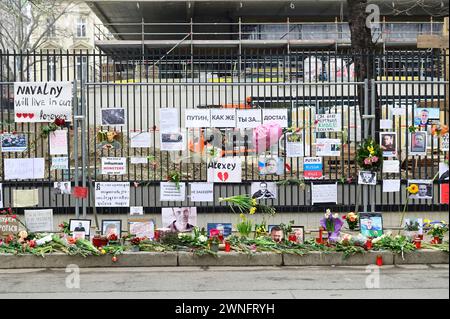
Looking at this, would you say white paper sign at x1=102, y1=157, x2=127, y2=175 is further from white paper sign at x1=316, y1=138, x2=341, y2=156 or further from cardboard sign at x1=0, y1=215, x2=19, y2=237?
white paper sign at x1=316, y1=138, x2=341, y2=156

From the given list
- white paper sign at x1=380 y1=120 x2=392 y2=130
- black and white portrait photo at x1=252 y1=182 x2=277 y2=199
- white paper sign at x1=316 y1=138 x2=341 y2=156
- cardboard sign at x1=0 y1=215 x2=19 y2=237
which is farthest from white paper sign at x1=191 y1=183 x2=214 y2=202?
white paper sign at x1=380 y1=120 x2=392 y2=130

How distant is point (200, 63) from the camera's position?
505 inches

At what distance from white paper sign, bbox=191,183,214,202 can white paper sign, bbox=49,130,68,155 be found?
2.21 m

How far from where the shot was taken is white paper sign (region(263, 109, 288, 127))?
460 inches

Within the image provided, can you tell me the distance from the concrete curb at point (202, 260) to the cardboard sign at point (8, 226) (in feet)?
2.32

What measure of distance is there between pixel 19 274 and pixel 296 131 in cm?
523

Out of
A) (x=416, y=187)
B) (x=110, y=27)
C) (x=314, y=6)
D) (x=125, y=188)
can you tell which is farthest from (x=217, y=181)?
(x=110, y=27)

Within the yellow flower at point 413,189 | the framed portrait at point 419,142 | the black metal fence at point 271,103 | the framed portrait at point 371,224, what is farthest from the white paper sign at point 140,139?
the framed portrait at point 419,142

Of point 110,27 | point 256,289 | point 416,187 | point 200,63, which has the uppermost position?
point 110,27

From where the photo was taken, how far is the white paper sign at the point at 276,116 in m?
11.7

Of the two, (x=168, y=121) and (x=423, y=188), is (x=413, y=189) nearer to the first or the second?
(x=423, y=188)

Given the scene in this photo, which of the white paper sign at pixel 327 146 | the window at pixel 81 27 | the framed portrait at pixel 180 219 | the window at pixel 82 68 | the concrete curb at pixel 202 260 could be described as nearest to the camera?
the concrete curb at pixel 202 260

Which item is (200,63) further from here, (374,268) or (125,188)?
(374,268)

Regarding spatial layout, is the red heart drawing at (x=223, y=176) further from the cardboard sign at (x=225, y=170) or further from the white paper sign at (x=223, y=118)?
the white paper sign at (x=223, y=118)
